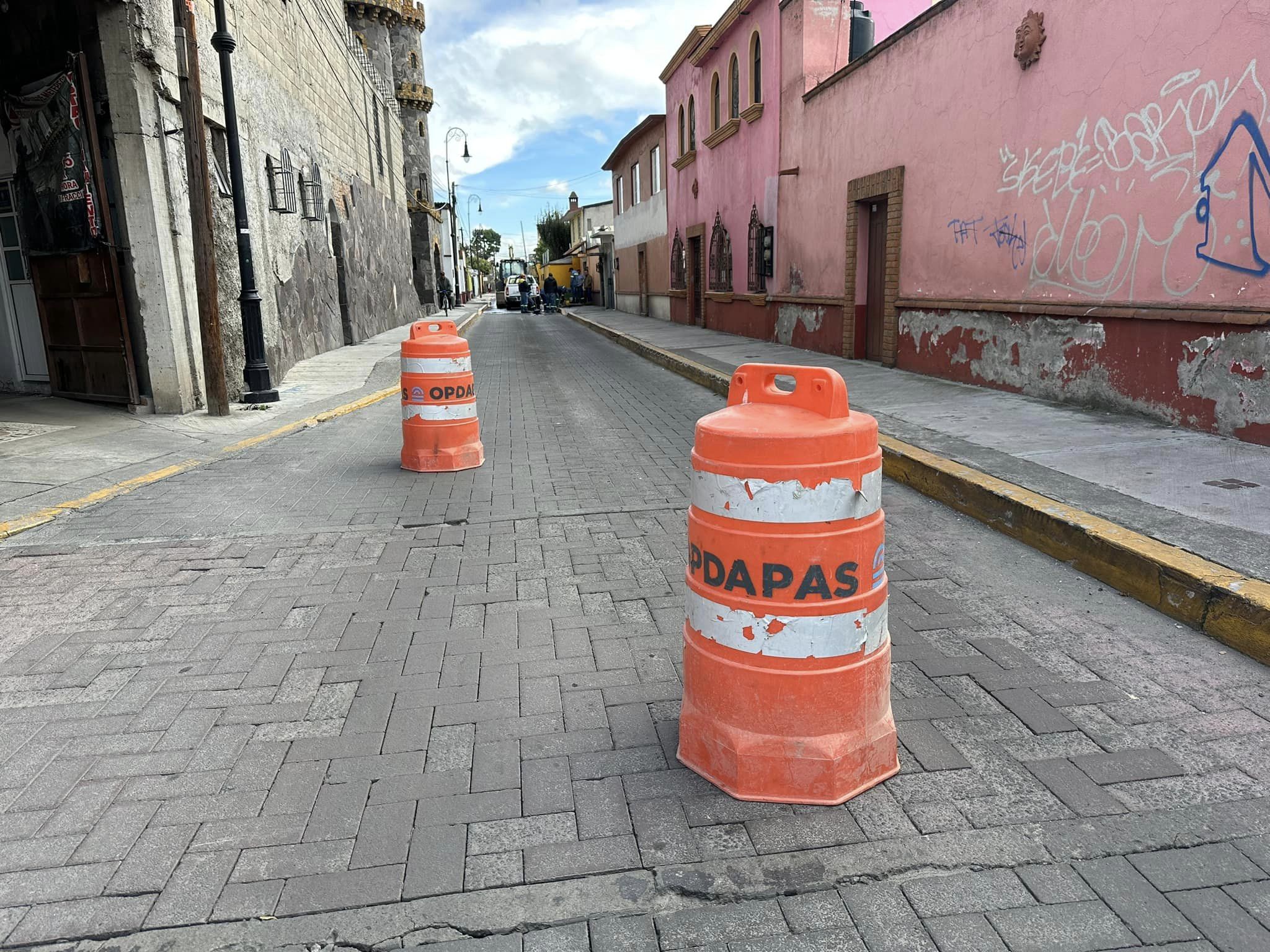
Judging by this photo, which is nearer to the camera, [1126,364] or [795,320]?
[1126,364]

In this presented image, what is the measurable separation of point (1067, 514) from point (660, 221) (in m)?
26.1

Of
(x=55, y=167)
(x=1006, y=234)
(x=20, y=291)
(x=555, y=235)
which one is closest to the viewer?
(x=1006, y=234)

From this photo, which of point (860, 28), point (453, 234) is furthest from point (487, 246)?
point (860, 28)

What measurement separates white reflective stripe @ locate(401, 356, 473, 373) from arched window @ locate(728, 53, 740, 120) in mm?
14293

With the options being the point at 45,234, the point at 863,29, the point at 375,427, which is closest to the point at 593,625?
the point at 375,427

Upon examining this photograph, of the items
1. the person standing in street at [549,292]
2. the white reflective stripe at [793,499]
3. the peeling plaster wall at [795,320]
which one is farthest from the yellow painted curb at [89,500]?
the person standing in street at [549,292]

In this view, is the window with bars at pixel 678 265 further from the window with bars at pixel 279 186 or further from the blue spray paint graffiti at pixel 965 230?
the blue spray paint graffiti at pixel 965 230

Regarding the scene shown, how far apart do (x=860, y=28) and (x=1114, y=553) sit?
1322 cm

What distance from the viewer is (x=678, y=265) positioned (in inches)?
1016

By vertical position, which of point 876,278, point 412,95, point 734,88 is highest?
point 412,95

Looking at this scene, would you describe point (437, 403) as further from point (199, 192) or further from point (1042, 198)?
point (1042, 198)

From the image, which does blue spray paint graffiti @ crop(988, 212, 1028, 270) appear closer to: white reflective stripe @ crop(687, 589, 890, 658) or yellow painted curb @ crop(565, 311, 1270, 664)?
yellow painted curb @ crop(565, 311, 1270, 664)

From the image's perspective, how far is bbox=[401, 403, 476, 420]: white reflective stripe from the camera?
6.59 metres

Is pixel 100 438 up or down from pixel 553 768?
up
